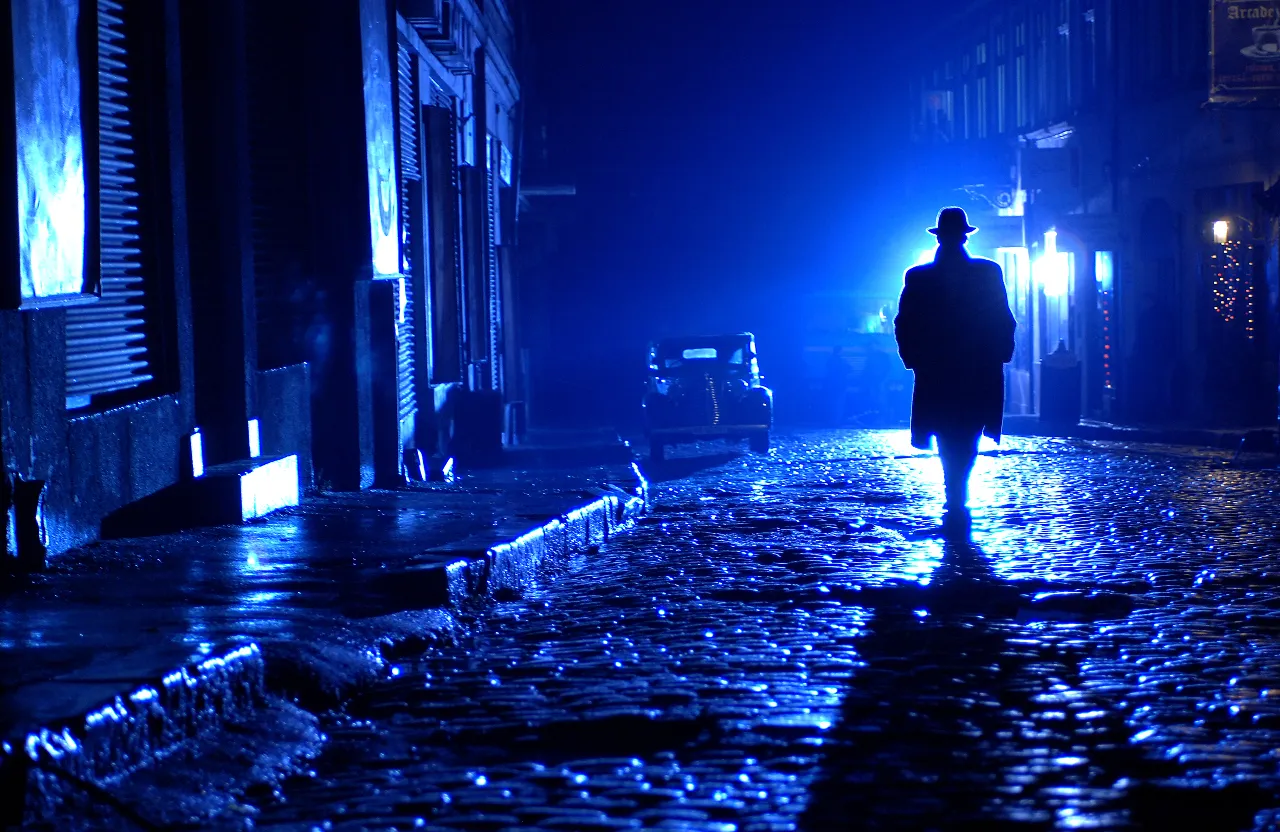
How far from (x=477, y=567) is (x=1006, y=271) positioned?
30.2 meters

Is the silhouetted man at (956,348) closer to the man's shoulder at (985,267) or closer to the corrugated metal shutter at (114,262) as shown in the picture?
the man's shoulder at (985,267)

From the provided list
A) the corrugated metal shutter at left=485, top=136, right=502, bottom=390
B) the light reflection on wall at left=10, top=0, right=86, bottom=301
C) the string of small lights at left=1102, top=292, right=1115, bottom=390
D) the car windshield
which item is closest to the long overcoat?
the light reflection on wall at left=10, top=0, right=86, bottom=301

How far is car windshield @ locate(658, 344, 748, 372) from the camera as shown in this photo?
23141mm

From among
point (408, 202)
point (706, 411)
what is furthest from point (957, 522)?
point (706, 411)

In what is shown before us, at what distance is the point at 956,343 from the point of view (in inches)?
425

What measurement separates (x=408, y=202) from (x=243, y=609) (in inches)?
399

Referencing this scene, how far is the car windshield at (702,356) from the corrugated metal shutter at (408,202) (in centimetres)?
763

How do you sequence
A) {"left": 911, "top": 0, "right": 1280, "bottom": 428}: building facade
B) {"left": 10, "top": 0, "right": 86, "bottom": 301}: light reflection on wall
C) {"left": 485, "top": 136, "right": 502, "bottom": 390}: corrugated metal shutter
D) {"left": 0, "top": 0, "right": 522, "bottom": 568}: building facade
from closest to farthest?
{"left": 10, "top": 0, "right": 86, "bottom": 301}: light reflection on wall, {"left": 0, "top": 0, "right": 522, "bottom": 568}: building facade, {"left": 485, "top": 136, "right": 502, "bottom": 390}: corrugated metal shutter, {"left": 911, "top": 0, "right": 1280, "bottom": 428}: building facade

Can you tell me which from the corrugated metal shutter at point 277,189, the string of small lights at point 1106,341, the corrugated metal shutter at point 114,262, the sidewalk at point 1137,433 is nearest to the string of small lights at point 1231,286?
the sidewalk at point 1137,433

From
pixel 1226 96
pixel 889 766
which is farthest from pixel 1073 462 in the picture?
pixel 889 766

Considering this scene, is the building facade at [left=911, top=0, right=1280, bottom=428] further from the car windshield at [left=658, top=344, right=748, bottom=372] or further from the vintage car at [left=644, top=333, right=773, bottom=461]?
the vintage car at [left=644, top=333, right=773, bottom=461]

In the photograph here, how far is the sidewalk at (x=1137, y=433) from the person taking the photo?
65.4 ft

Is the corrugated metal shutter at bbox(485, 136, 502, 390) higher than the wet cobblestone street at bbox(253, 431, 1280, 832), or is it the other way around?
the corrugated metal shutter at bbox(485, 136, 502, 390)

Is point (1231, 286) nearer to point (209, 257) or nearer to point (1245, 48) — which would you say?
point (1245, 48)
